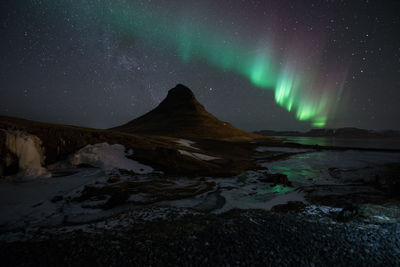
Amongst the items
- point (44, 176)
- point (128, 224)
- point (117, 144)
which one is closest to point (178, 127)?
point (117, 144)

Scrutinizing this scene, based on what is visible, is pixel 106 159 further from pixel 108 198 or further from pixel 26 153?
pixel 108 198

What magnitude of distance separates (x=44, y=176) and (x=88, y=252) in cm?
1014

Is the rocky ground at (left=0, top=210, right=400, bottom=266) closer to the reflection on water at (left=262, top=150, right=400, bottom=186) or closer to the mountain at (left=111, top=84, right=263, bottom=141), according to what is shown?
the reflection on water at (left=262, top=150, right=400, bottom=186)

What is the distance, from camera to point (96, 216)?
23.4 feet

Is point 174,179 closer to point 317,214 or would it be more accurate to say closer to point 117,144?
point 117,144

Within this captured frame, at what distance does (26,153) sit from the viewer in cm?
1184

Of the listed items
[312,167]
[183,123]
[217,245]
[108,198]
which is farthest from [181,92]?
[217,245]

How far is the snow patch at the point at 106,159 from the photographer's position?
45.1 feet

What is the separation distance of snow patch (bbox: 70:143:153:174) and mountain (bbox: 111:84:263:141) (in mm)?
50308

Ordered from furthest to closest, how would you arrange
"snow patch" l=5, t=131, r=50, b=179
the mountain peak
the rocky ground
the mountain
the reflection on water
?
the mountain peak → the mountain → the reflection on water → "snow patch" l=5, t=131, r=50, b=179 → the rocky ground

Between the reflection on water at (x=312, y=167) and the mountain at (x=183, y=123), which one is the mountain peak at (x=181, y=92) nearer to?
the mountain at (x=183, y=123)

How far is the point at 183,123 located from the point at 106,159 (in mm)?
75542

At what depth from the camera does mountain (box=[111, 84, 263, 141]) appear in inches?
3029

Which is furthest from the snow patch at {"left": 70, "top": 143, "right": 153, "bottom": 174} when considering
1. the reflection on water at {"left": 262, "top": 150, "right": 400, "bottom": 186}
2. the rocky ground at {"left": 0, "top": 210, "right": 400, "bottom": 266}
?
the reflection on water at {"left": 262, "top": 150, "right": 400, "bottom": 186}
